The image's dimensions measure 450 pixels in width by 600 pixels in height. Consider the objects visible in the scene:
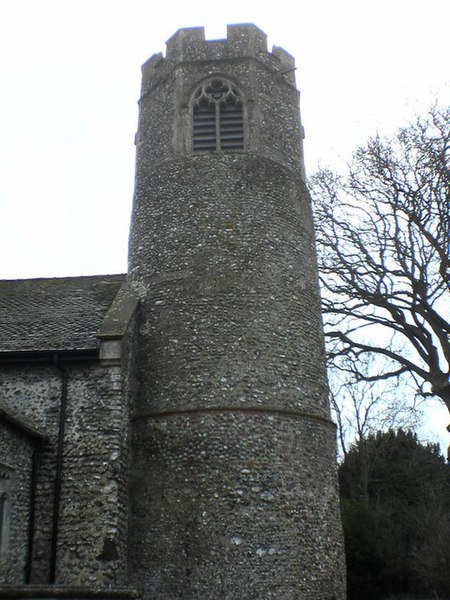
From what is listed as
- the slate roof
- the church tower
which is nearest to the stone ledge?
the church tower

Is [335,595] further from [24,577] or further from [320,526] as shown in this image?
[24,577]

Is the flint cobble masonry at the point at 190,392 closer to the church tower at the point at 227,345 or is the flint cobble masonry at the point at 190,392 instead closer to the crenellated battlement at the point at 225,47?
the church tower at the point at 227,345

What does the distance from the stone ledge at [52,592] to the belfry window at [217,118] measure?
9.87 meters

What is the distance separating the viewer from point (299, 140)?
15289 millimetres

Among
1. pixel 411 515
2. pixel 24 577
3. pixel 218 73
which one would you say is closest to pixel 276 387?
pixel 24 577

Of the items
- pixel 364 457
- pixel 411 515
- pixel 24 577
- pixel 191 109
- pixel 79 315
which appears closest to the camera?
pixel 24 577

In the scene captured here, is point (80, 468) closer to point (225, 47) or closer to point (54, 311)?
point (54, 311)

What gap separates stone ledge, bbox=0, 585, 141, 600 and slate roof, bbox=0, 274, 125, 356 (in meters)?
4.60

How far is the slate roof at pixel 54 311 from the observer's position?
1145cm

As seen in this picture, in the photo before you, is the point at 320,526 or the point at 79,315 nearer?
the point at 320,526

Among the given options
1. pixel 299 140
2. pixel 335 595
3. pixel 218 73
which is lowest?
pixel 335 595

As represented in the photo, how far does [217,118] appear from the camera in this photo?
48.2ft

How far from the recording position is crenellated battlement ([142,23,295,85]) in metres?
15.2

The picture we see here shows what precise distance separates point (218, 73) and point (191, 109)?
3.76 feet
